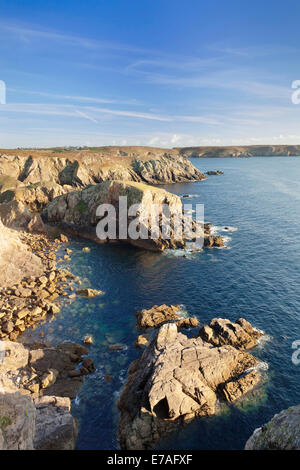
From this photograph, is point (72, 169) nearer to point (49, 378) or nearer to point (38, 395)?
point (49, 378)

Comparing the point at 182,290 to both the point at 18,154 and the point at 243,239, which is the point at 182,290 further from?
the point at 18,154

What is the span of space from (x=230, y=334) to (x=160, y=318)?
33.2 feet

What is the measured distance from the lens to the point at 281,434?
17188mm

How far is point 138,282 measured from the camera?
5062 cm

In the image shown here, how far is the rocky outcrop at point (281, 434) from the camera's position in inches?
650

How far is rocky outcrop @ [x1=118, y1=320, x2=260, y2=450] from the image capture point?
23391 mm

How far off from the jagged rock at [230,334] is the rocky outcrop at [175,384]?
114 centimetres

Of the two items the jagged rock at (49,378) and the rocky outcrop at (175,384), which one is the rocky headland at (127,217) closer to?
the rocky outcrop at (175,384)

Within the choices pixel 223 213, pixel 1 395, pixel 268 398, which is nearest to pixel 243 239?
pixel 223 213

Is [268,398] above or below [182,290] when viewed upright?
below

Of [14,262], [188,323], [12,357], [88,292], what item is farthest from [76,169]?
[12,357]

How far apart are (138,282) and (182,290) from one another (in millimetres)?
8848

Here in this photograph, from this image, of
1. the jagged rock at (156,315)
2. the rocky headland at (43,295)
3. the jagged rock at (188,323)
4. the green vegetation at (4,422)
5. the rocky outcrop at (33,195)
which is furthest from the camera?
the rocky outcrop at (33,195)

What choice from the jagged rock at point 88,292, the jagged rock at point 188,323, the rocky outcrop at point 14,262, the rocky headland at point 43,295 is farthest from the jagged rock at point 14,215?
the jagged rock at point 188,323
